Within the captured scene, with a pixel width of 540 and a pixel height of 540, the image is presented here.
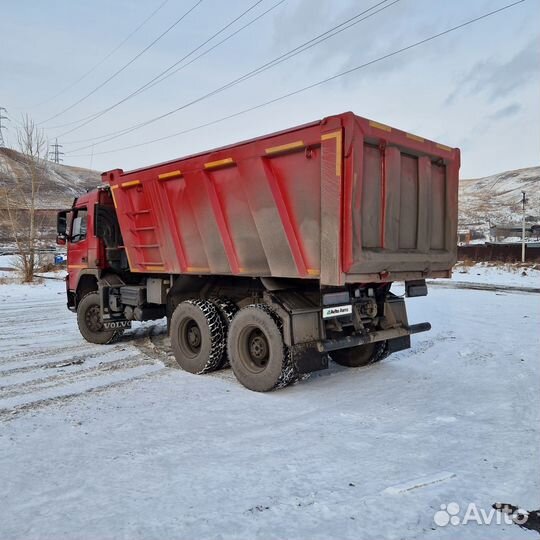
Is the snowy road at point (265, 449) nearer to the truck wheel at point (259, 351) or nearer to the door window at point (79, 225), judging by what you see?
the truck wheel at point (259, 351)

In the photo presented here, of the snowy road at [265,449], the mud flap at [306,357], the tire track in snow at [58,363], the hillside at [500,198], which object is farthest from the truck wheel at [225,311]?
the hillside at [500,198]

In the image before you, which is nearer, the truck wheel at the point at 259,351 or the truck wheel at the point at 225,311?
the truck wheel at the point at 259,351

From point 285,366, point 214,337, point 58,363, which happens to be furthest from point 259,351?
point 58,363

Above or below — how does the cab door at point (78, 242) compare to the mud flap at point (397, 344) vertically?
above

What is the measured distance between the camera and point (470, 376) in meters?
5.70

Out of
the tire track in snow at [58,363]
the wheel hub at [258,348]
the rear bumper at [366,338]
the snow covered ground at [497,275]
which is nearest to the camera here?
the rear bumper at [366,338]

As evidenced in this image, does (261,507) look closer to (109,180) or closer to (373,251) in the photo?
(373,251)

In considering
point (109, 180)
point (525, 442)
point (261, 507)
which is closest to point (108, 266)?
point (109, 180)

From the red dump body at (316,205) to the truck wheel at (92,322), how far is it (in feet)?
7.73

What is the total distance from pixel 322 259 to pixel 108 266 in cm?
480

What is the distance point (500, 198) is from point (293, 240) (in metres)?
114

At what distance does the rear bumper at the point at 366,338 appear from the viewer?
5.03 meters

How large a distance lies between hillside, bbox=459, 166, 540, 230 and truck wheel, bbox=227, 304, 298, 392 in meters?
77.9

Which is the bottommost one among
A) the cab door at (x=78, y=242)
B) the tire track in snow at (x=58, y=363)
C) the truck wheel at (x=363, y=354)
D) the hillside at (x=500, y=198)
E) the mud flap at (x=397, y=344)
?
the tire track in snow at (x=58, y=363)
